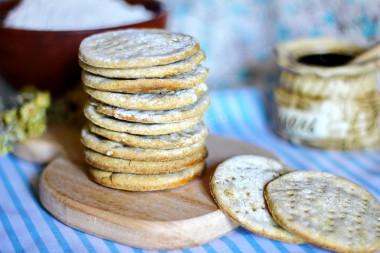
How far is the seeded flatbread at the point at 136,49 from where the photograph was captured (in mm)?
957

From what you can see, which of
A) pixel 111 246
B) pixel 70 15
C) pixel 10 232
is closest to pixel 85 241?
pixel 111 246

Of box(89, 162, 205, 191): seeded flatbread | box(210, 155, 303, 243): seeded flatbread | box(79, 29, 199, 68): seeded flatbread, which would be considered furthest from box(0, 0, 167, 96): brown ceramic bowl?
box(210, 155, 303, 243): seeded flatbread

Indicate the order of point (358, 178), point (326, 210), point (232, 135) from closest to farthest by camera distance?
point (326, 210)
point (358, 178)
point (232, 135)

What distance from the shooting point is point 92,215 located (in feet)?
3.17

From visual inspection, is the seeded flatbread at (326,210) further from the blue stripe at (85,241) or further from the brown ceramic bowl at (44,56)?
the brown ceramic bowl at (44,56)

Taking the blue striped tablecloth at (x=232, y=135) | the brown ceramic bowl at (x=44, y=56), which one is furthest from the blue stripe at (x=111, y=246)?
the brown ceramic bowl at (x=44, y=56)

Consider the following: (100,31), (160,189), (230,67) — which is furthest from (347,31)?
(160,189)

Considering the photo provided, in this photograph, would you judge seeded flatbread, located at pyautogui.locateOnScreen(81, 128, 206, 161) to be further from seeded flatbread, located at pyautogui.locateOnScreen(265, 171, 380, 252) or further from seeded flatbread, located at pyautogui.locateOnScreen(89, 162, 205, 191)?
seeded flatbread, located at pyautogui.locateOnScreen(265, 171, 380, 252)

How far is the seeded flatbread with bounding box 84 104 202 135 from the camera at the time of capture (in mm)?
984

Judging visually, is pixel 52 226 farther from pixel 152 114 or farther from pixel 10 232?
pixel 152 114

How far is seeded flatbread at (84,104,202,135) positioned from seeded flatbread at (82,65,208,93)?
71mm

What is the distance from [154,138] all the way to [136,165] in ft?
0.24

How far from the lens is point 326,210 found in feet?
3.05

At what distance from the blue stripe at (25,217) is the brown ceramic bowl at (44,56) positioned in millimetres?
307
